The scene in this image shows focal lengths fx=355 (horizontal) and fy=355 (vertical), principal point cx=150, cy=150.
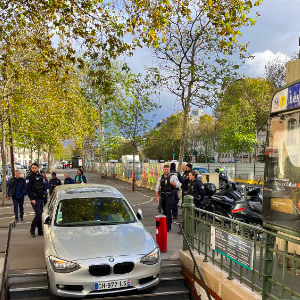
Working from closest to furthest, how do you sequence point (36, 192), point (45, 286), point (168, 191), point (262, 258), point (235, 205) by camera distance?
point (262, 258), point (45, 286), point (235, 205), point (36, 192), point (168, 191)

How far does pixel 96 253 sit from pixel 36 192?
14.5 ft

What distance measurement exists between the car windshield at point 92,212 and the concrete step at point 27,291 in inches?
40.1

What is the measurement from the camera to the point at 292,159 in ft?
17.9

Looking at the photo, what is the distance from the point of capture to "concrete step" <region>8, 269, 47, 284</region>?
5750 mm

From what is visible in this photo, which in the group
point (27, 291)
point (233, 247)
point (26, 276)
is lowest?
point (27, 291)

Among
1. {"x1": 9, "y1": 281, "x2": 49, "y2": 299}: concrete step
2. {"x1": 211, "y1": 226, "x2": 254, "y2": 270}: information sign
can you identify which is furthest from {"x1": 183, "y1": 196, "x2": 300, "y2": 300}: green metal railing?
{"x1": 9, "y1": 281, "x2": 49, "y2": 299}: concrete step

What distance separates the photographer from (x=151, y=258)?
5250 millimetres

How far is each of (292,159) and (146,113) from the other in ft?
71.1

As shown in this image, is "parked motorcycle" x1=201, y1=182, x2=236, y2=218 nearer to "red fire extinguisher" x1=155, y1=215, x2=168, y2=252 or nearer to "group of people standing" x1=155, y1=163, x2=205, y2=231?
"group of people standing" x1=155, y1=163, x2=205, y2=231

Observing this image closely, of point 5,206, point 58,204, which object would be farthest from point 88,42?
point 5,206

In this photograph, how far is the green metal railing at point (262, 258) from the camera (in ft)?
11.7

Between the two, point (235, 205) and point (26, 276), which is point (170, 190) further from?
point (26, 276)

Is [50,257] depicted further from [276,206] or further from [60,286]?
[276,206]

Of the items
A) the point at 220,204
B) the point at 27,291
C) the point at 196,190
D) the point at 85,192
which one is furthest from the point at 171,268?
the point at 220,204
